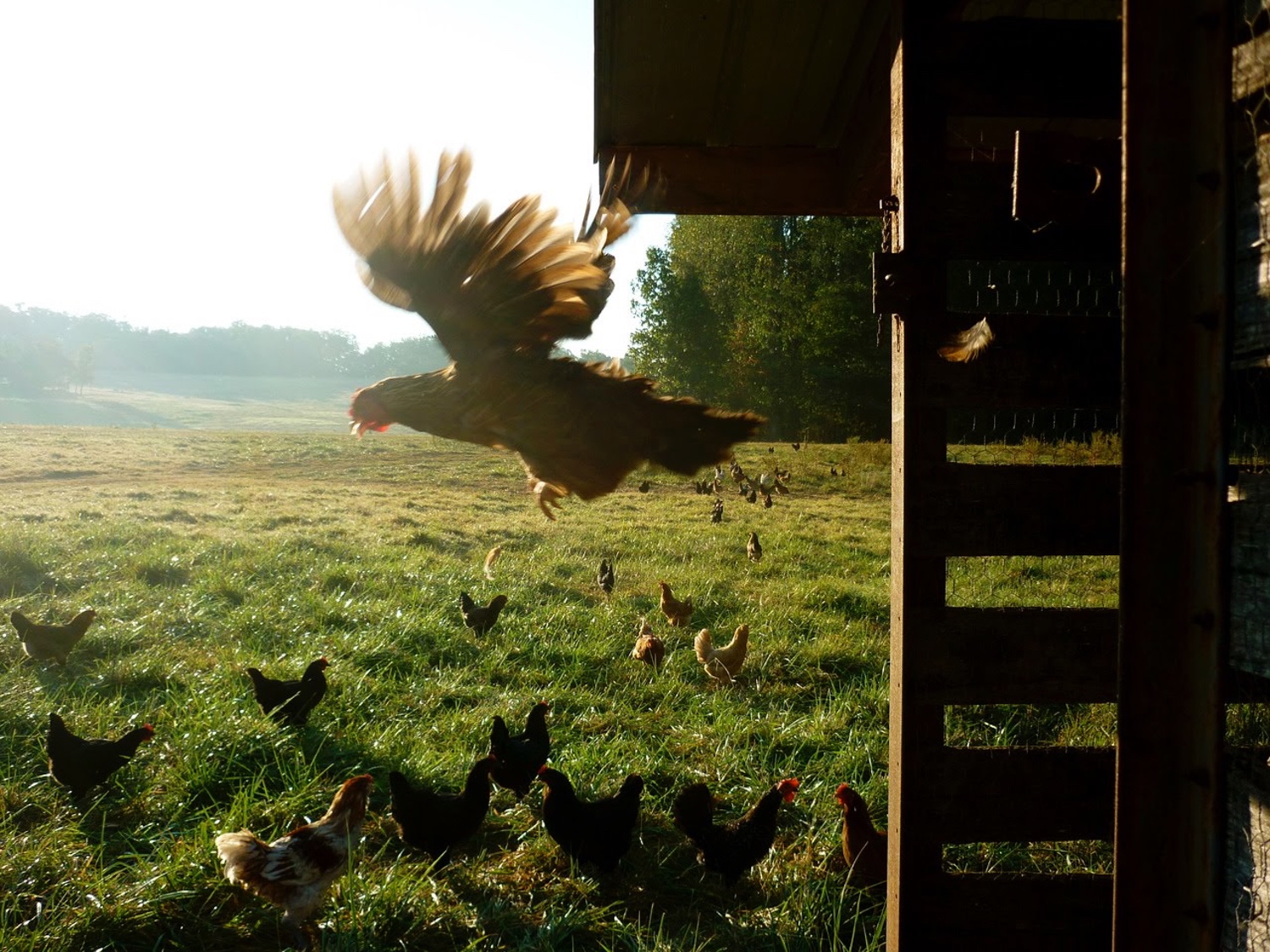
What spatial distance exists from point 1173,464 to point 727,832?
228 centimetres

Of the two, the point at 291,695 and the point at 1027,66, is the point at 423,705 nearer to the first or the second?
the point at 291,695

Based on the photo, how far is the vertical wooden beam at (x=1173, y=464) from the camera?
3.49ft

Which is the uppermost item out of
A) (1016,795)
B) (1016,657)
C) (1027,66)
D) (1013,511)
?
(1027,66)

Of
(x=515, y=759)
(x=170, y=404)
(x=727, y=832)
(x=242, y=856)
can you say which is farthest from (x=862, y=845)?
(x=170, y=404)

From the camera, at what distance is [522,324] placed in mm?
3156

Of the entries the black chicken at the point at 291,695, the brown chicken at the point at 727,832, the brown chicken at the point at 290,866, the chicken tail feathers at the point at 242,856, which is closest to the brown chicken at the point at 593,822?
the brown chicken at the point at 727,832

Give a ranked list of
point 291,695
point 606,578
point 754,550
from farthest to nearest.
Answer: point 754,550, point 606,578, point 291,695

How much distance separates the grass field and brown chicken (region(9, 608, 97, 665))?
3.5 inches

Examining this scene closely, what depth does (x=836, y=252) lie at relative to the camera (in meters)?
7.66

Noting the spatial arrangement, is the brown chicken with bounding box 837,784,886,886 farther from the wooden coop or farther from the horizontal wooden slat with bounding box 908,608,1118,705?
the horizontal wooden slat with bounding box 908,608,1118,705

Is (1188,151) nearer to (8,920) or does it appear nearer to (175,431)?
(8,920)

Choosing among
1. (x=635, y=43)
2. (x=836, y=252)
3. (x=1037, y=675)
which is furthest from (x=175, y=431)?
(x=1037, y=675)

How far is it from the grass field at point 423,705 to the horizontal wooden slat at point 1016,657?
3.40ft

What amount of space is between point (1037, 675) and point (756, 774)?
1.91 metres
